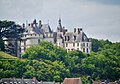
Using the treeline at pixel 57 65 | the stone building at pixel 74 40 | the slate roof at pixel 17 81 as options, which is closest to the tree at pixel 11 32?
the treeline at pixel 57 65

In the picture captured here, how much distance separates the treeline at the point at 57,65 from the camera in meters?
63.2

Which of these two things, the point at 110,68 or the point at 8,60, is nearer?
the point at 8,60

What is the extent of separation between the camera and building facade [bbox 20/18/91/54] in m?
80.7

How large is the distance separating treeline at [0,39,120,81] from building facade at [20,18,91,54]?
3.60m

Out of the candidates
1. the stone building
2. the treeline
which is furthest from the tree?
the stone building

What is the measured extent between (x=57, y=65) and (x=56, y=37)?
1607cm

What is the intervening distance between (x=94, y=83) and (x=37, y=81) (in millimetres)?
7497

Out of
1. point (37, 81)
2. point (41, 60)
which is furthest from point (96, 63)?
point (37, 81)

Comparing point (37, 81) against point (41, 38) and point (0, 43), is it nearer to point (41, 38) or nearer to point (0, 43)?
point (0, 43)

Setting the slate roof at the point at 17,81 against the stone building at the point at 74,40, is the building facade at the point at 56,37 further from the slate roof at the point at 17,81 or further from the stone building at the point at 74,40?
the slate roof at the point at 17,81

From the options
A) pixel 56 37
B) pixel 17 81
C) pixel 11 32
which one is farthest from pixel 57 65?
pixel 56 37

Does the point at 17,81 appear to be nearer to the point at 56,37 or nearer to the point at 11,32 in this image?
the point at 11,32

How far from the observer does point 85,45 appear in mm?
83500

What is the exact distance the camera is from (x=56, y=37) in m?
82.8
